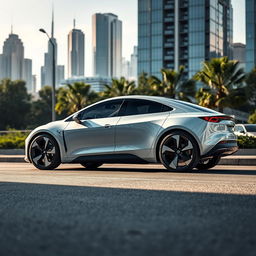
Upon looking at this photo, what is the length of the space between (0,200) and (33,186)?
1366 mm

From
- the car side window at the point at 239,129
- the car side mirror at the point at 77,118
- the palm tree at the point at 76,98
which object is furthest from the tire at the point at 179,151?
the palm tree at the point at 76,98

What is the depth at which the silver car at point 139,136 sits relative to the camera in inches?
358

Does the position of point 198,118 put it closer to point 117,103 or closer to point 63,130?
point 117,103

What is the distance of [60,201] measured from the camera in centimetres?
514

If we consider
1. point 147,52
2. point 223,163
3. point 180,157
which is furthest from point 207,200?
point 147,52

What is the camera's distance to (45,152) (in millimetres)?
10266

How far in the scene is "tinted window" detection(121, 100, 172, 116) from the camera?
9594 millimetres

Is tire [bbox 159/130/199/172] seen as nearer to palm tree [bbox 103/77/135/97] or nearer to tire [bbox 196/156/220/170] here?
tire [bbox 196/156/220/170]

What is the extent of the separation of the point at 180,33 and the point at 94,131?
4268 inches

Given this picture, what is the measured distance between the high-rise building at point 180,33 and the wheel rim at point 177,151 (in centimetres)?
10214

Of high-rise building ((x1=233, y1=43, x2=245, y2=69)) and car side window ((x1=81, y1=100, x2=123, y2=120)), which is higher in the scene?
high-rise building ((x1=233, y1=43, x2=245, y2=69))

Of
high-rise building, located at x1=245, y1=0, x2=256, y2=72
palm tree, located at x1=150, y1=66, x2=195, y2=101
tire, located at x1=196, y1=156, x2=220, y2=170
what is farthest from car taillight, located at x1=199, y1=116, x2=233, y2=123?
high-rise building, located at x1=245, y1=0, x2=256, y2=72

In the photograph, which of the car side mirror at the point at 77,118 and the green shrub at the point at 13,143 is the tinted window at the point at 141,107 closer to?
the car side mirror at the point at 77,118

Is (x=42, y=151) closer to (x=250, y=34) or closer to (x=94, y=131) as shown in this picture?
(x=94, y=131)
